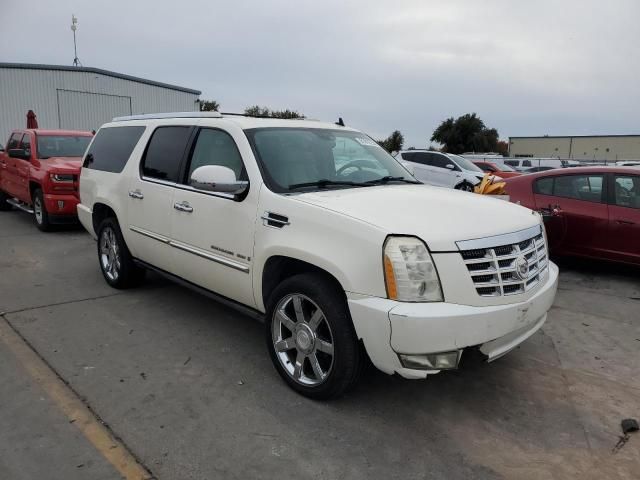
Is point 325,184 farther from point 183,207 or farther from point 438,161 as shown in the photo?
point 438,161

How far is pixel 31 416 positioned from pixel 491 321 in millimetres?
2737

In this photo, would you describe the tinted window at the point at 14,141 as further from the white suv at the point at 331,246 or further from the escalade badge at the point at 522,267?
the escalade badge at the point at 522,267

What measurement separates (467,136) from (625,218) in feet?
229

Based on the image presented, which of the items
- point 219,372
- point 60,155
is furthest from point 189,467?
point 60,155

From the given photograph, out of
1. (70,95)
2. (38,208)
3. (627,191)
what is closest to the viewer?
(627,191)

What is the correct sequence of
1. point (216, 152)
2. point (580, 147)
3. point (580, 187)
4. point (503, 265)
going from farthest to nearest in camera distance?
point (580, 147) → point (580, 187) → point (216, 152) → point (503, 265)

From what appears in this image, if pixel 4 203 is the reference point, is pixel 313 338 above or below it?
above

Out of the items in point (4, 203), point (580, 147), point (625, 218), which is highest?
point (580, 147)

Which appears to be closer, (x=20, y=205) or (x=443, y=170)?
(x=20, y=205)

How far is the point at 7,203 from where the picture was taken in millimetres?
11656

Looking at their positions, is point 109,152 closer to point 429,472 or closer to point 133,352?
point 133,352

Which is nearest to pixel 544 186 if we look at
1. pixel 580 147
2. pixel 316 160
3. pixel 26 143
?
pixel 316 160

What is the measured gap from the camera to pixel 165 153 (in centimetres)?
464

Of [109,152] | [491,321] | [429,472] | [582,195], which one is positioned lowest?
[429,472]
